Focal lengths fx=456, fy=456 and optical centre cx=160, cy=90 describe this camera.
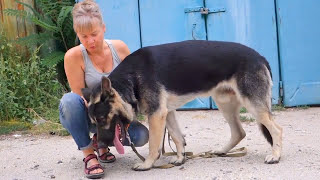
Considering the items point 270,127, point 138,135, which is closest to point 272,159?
point 270,127

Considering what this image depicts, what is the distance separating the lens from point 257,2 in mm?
6637

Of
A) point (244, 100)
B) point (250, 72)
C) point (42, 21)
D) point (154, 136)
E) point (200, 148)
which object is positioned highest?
point (42, 21)

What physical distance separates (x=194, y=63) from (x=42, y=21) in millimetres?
4040

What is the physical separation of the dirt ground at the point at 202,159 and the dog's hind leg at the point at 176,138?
0.10 m

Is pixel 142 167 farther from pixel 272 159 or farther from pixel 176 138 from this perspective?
pixel 272 159

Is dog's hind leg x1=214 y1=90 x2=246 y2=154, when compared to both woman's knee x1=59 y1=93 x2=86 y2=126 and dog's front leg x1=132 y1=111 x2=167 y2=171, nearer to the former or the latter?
dog's front leg x1=132 y1=111 x2=167 y2=171

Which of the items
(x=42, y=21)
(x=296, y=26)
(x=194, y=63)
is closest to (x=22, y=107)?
(x=42, y=21)

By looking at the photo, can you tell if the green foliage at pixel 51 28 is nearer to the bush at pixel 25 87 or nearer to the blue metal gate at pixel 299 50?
the bush at pixel 25 87

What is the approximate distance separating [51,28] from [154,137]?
382 cm

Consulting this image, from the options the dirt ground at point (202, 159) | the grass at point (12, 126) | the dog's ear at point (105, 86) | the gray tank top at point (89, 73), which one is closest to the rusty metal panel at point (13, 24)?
the grass at point (12, 126)

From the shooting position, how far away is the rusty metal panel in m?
7.59

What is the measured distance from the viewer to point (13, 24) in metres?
7.63

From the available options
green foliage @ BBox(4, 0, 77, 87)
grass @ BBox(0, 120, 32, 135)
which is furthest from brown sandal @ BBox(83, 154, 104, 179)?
green foliage @ BBox(4, 0, 77, 87)

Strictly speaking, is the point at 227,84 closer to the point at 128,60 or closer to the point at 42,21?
the point at 128,60
